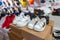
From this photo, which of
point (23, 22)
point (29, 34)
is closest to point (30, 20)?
point (23, 22)

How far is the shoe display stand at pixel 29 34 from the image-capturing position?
1.02 metres

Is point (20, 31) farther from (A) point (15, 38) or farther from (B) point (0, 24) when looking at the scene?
(B) point (0, 24)

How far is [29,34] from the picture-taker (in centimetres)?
107

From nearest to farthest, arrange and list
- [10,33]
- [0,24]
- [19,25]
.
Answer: [19,25] < [10,33] < [0,24]

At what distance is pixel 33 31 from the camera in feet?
3.54

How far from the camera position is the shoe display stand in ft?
3.34

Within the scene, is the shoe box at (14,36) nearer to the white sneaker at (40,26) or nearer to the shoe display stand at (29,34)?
the shoe display stand at (29,34)

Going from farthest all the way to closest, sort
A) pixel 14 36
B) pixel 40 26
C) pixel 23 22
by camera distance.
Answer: pixel 14 36 → pixel 23 22 → pixel 40 26

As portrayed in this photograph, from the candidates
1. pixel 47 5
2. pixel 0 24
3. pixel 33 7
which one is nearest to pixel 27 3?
pixel 33 7

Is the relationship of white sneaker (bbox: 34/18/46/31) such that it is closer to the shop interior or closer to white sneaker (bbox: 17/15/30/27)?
the shop interior

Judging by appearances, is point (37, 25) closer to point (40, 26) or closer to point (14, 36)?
point (40, 26)

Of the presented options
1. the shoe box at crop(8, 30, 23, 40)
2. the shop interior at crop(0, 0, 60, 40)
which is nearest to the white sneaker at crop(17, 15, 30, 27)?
the shop interior at crop(0, 0, 60, 40)

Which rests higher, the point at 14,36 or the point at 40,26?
the point at 40,26

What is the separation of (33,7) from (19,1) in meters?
0.26
